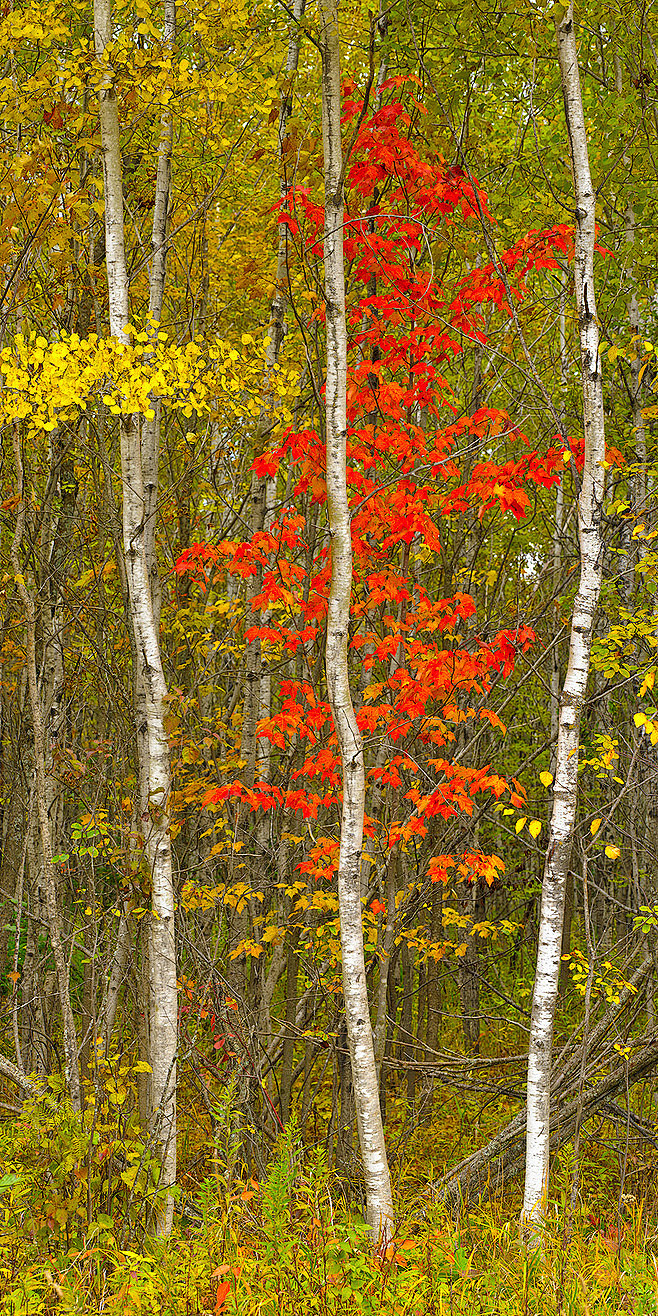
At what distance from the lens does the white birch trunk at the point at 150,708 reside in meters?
4.39

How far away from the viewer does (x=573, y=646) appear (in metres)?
4.13

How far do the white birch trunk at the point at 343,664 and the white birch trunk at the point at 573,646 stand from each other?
2.50 feet

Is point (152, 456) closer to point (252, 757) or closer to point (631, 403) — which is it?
point (252, 757)

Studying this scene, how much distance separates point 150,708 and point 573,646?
2.12m

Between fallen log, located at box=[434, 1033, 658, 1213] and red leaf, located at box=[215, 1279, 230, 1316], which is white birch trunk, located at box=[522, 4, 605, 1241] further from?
red leaf, located at box=[215, 1279, 230, 1316]

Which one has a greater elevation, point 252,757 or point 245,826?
point 252,757

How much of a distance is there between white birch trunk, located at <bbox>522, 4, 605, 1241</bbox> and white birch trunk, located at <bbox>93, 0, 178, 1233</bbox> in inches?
69.8

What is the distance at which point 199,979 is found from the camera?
234 inches

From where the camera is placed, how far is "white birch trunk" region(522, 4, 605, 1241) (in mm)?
4043

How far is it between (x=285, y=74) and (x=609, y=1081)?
654 cm

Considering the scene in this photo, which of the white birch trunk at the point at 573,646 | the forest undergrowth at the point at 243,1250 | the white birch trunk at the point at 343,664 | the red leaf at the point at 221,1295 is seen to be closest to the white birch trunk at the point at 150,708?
the forest undergrowth at the point at 243,1250

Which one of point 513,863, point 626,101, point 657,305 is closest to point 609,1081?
point 626,101

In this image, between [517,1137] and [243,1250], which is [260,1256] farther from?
[517,1137]

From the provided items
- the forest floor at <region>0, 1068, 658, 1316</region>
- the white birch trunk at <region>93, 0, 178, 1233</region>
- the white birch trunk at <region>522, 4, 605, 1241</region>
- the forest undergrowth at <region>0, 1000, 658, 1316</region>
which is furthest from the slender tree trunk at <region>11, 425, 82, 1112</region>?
the white birch trunk at <region>522, 4, 605, 1241</region>
